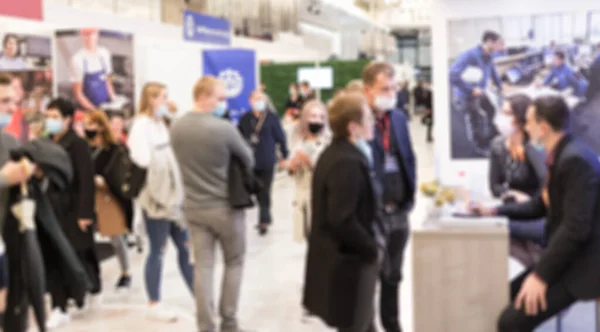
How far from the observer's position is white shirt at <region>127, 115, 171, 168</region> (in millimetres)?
4797

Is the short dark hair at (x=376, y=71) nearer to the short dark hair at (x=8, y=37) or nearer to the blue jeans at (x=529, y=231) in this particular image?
the blue jeans at (x=529, y=231)

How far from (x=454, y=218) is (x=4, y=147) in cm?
212

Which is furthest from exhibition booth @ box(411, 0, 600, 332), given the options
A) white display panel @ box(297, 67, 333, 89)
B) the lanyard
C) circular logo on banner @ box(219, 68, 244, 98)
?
white display panel @ box(297, 67, 333, 89)

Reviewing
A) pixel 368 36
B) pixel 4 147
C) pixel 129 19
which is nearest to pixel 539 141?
pixel 4 147

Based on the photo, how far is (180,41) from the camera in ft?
40.2

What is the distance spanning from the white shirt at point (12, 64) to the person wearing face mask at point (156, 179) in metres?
3.27

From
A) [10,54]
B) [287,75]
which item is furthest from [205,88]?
[287,75]

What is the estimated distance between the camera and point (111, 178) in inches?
220

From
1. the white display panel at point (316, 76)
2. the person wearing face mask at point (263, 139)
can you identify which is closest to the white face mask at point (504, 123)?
the person wearing face mask at point (263, 139)

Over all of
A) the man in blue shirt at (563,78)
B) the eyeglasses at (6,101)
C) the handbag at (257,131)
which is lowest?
the handbag at (257,131)

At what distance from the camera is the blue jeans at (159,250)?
16.0ft

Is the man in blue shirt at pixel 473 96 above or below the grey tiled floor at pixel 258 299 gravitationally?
above

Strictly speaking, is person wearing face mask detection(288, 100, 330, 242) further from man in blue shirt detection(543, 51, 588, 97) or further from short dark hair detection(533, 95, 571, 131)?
short dark hair detection(533, 95, 571, 131)

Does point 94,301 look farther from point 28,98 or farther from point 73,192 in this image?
point 28,98
